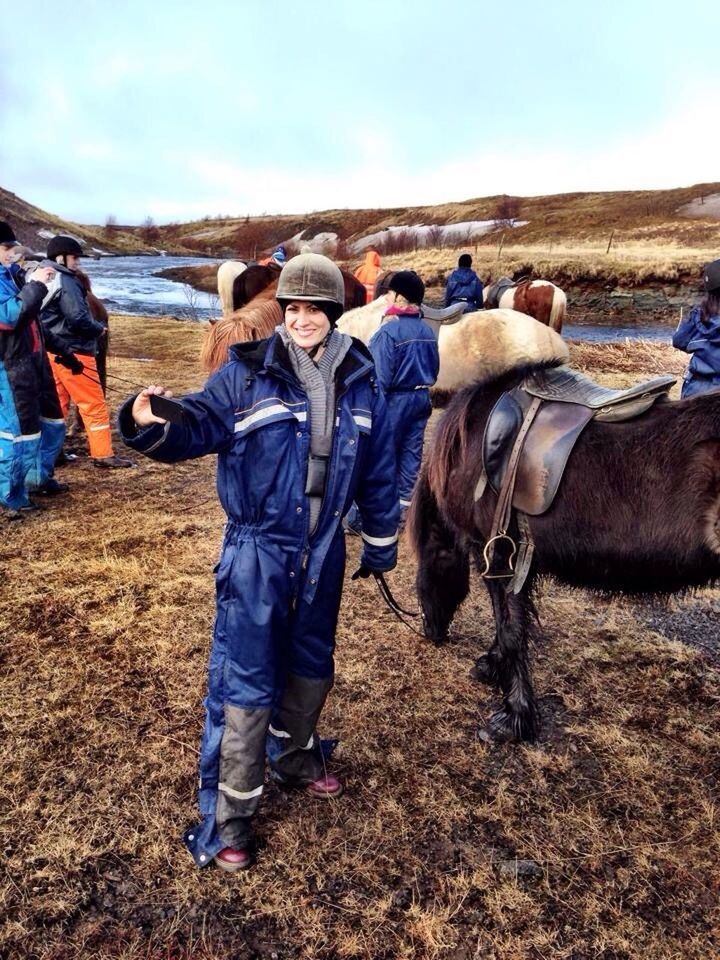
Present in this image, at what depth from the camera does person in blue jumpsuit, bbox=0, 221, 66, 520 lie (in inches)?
170

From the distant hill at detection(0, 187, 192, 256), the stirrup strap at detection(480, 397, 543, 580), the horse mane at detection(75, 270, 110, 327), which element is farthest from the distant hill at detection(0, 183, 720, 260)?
the stirrup strap at detection(480, 397, 543, 580)

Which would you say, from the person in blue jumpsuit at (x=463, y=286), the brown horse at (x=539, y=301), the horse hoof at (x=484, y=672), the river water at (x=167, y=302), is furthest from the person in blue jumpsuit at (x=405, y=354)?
the river water at (x=167, y=302)

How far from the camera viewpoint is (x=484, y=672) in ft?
10.2

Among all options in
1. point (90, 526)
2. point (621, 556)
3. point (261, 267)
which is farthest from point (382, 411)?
point (90, 526)

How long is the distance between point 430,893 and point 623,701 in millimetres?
1505

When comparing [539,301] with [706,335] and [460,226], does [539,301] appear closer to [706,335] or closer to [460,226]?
[706,335]

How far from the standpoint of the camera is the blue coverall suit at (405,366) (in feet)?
14.7

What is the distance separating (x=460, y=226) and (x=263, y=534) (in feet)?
156

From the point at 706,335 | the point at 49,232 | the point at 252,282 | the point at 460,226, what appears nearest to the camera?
the point at 252,282

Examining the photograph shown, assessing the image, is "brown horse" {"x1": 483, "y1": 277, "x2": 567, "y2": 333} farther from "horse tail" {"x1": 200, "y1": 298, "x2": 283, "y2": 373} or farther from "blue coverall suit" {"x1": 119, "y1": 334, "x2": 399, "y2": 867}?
"blue coverall suit" {"x1": 119, "y1": 334, "x2": 399, "y2": 867}

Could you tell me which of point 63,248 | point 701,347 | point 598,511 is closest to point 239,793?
point 598,511

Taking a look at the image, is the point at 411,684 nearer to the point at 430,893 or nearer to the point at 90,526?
the point at 430,893

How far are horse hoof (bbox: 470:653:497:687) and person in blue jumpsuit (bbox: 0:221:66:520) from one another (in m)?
3.80

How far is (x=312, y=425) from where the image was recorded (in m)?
1.92
